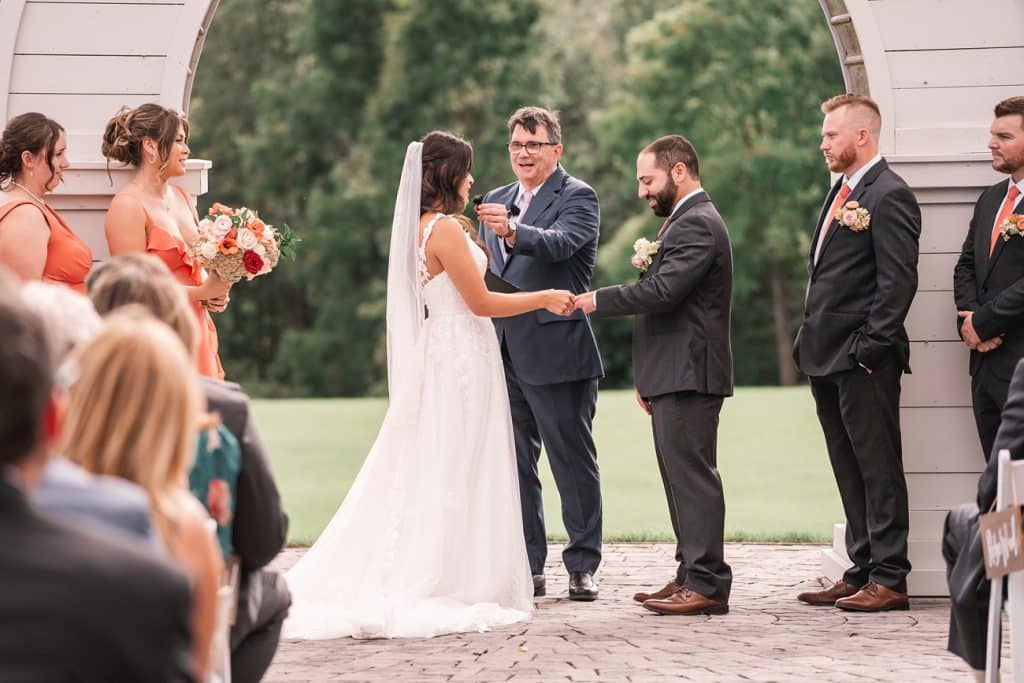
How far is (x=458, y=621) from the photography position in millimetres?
5578

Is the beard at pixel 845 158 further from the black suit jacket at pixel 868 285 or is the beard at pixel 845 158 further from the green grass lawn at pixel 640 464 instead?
the green grass lawn at pixel 640 464

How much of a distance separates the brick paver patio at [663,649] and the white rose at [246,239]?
5.12 feet

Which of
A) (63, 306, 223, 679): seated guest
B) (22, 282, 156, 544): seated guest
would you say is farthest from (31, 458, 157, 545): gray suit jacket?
(63, 306, 223, 679): seated guest

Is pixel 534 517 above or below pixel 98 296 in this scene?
below

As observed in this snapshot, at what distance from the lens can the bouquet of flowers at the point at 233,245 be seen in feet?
18.7

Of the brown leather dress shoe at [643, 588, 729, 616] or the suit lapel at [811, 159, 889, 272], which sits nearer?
the brown leather dress shoe at [643, 588, 729, 616]

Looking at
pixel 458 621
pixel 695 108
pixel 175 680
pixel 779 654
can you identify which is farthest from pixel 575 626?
pixel 695 108

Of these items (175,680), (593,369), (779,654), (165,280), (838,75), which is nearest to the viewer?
(175,680)

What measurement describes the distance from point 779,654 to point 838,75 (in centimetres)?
2680

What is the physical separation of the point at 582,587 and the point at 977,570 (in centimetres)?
269

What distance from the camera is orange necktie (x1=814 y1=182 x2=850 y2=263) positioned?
609 centimetres

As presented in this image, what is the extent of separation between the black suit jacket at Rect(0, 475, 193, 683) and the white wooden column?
5.13 metres

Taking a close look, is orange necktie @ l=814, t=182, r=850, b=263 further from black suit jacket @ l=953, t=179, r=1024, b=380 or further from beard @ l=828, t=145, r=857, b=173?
black suit jacket @ l=953, t=179, r=1024, b=380

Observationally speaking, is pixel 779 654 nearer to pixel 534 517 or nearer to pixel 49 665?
pixel 534 517
